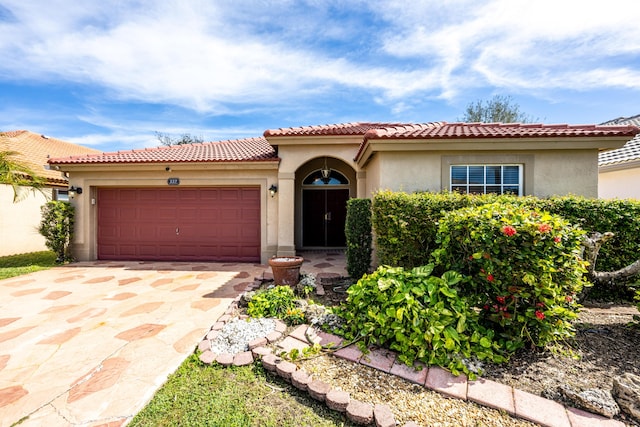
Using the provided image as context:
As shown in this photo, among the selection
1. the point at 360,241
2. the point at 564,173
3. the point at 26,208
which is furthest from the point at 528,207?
the point at 26,208

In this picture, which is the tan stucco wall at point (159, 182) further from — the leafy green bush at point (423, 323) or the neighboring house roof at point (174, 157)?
the leafy green bush at point (423, 323)

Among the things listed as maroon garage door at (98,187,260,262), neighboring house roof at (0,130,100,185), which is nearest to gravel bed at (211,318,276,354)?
maroon garage door at (98,187,260,262)

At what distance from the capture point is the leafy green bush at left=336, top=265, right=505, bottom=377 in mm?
3383

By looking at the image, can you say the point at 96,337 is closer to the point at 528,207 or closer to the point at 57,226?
the point at 528,207

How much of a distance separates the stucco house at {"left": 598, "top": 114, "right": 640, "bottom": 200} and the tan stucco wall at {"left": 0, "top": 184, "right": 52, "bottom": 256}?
87.9ft

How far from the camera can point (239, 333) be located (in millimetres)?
4254

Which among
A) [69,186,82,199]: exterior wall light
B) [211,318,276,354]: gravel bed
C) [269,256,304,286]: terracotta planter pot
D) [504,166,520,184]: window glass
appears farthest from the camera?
[69,186,82,199]: exterior wall light

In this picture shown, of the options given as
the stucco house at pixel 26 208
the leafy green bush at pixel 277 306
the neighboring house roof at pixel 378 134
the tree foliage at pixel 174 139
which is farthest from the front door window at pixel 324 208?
the tree foliage at pixel 174 139

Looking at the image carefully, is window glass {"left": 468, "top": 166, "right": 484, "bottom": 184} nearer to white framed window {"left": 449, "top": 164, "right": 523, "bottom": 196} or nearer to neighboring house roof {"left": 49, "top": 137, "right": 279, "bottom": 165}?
white framed window {"left": 449, "top": 164, "right": 523, "bottom": 196}

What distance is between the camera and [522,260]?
3.39 m

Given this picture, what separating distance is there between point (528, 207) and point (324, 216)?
878 centimetres

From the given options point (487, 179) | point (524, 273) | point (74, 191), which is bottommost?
point (524, 273)

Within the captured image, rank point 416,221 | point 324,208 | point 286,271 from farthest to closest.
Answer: point 324,208
point 286,271
point 416,221

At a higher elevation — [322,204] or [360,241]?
[322,204]
